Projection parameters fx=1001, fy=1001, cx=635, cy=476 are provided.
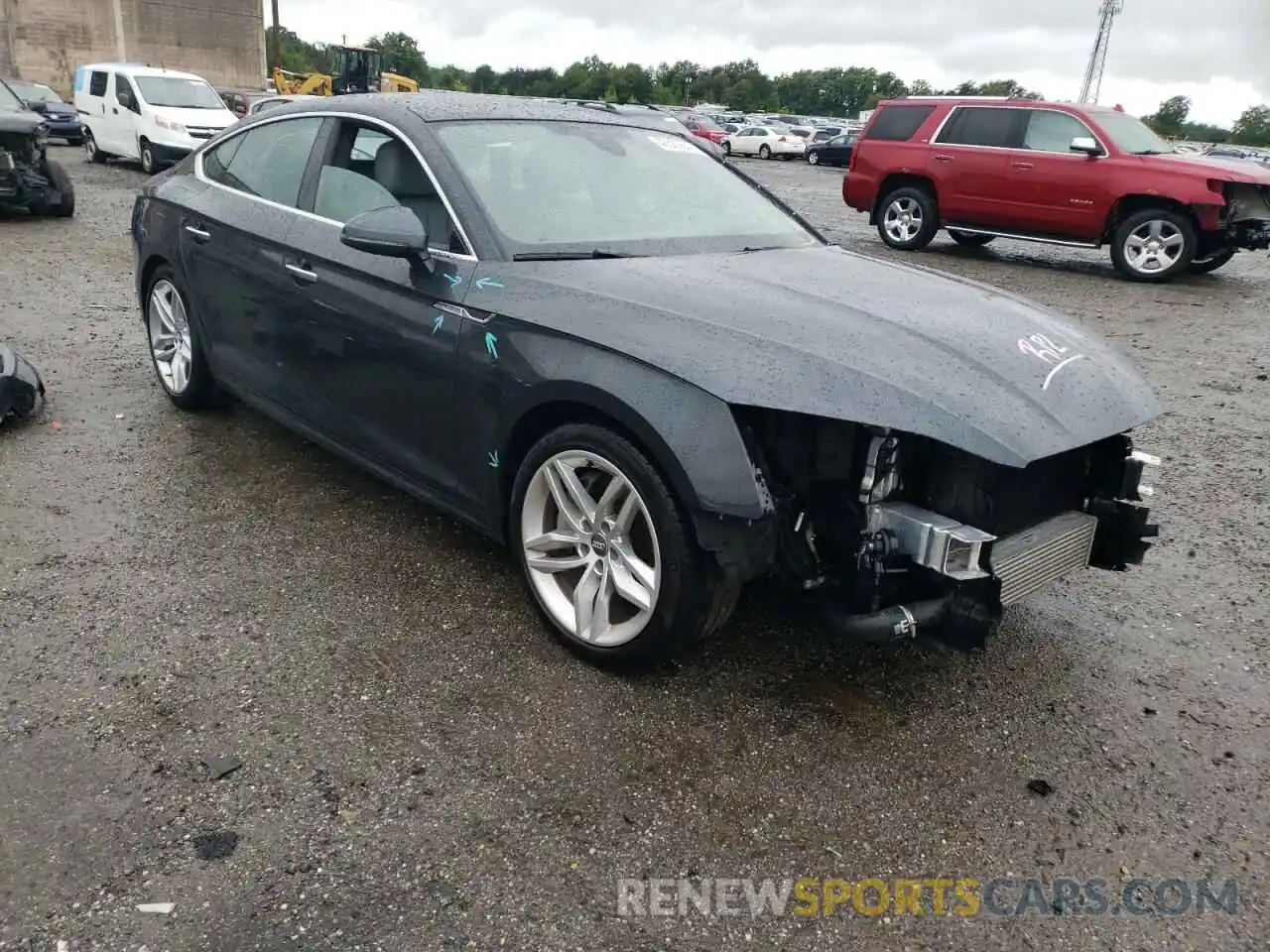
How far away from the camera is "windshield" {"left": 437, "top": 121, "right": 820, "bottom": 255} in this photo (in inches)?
135

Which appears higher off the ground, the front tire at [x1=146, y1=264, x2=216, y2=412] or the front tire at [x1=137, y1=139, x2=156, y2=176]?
the front tire at [x1=137, y1=139, x2=156, y2=176]

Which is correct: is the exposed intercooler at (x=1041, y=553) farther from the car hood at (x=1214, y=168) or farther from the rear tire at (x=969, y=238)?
the rear tire at (x=969, y=238)

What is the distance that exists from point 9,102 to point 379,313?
452 inches

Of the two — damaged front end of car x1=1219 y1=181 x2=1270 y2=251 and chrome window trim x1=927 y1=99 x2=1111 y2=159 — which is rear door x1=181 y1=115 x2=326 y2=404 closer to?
chrome window trim x1=927 y1=99 x2=1111 y2=159

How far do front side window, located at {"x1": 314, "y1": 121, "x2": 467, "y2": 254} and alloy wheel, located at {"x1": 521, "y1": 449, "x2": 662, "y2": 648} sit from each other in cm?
89

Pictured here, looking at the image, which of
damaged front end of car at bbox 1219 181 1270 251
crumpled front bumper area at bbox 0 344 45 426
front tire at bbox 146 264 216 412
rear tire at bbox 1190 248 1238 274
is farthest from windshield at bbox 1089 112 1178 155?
crumpled front bumper area at bbox 0 344 45 426

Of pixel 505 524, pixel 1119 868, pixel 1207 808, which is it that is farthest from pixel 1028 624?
pixel 505 524

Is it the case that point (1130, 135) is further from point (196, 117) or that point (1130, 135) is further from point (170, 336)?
point (196, 117)

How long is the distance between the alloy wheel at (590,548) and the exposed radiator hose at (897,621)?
1.81 ft

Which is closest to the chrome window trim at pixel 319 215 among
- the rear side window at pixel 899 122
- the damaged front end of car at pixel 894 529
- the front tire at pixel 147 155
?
the damaged front end of car at pixel 894 529

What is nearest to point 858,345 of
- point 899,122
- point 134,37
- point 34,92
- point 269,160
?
point 269,160

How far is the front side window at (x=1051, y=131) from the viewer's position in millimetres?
11534

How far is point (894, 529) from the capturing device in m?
2.67

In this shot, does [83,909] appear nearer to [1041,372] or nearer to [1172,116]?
[1041,372]
